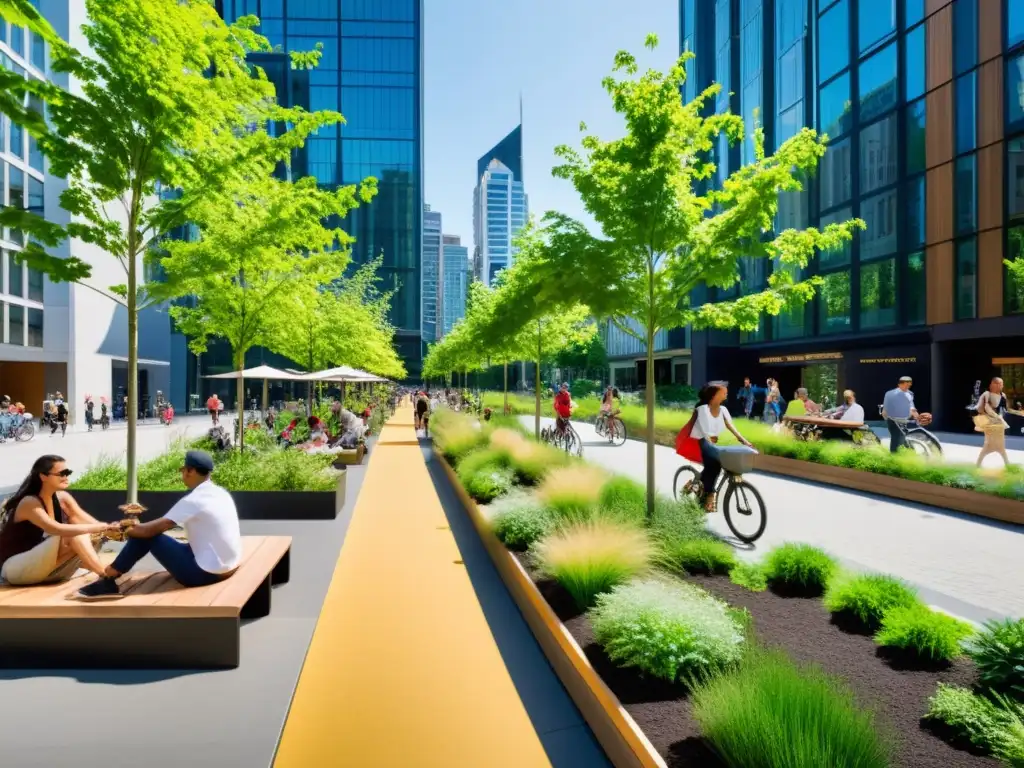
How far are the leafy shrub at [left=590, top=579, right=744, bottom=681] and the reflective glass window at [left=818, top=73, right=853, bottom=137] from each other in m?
37.1

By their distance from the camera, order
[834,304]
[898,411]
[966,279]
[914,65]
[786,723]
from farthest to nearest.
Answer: [834,304] → [914,65] → [966,279] → [898,411] → [786,723]

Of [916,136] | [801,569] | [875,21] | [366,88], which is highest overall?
[366,88]

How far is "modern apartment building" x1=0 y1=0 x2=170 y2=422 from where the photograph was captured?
35.1 m

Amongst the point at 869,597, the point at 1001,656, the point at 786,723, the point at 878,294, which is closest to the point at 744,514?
the point at 869,597

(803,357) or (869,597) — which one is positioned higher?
(803,357)

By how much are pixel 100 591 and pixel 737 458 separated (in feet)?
22.4

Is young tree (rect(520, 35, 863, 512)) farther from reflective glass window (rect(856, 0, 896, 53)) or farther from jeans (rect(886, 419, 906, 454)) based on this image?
reflective glass window (rect(856, 0, 896, 53))

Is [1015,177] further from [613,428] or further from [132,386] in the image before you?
[132,386]

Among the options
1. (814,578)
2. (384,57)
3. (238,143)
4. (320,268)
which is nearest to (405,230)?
(384,57)

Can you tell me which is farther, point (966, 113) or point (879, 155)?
point (879, 155)

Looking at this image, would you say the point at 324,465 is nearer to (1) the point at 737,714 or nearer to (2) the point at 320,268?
(2) the point at 320,268

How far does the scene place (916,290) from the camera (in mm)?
29984

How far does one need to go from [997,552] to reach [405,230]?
85978 mm

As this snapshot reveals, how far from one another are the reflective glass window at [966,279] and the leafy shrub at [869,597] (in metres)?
27.4
